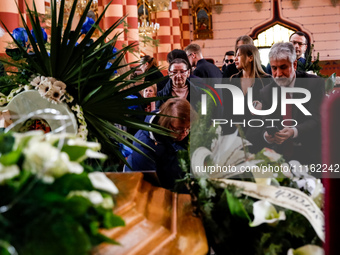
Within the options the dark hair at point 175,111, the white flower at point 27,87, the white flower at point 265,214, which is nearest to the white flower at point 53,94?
the white flower at point 27,87

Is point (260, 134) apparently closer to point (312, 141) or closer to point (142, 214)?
point (312, 141)

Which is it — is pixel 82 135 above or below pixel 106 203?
below

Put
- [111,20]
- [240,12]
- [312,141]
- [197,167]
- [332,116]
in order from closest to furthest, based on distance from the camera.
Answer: [332,116] → [197,167] → [312,141] → [111,20] → [240,12]

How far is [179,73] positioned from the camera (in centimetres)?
449

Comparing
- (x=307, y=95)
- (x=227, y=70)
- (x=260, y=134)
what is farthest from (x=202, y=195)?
(x=227, y=70)

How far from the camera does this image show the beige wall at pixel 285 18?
18969mm

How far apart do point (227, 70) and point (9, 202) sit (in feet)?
13.1

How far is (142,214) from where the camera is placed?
1.39m

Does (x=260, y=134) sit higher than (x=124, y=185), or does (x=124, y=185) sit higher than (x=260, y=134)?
(x=124, y=185)

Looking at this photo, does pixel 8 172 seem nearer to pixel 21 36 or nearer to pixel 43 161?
pixel 43 161

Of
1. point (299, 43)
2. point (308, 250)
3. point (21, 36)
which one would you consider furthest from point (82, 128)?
point (299, 43)

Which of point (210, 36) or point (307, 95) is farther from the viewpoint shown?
point (210, 36)

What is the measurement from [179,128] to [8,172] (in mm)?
2081

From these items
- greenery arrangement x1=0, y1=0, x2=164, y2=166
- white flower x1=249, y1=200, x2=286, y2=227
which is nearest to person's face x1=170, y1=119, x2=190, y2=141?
greenery arrangement x1=0, y1=0, x2=164, y2=166
